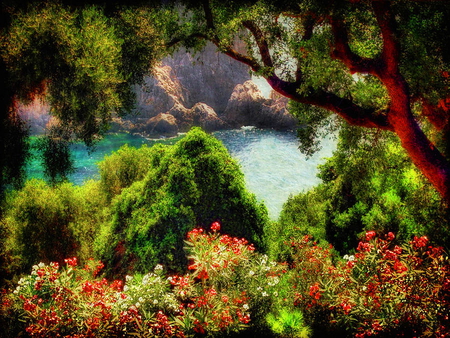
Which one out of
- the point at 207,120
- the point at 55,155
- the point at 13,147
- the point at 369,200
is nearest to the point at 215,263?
the point at 55,155

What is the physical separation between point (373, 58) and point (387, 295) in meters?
5.39

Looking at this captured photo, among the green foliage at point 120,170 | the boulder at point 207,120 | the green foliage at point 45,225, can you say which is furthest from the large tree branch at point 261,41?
the boulder at point 207,120

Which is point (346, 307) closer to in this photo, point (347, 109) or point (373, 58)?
point (347, 109)

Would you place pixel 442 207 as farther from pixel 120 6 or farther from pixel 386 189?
pixel 120 6

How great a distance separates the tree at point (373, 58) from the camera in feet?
22.8

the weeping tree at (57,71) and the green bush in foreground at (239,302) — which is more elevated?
the weeping tree at (57,71)

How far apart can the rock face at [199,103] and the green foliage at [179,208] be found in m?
27.0

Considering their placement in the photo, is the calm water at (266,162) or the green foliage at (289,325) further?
the calm water at (266,162)

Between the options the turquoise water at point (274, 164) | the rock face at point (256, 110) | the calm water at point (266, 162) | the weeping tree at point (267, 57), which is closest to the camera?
the weeping tree at point (267, 57)

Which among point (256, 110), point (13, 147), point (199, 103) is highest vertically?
point (199, 103)

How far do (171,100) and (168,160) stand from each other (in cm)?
3398

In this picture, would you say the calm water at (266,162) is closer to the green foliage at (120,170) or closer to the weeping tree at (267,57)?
the green foliage at (120,170)

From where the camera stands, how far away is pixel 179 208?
318 inches

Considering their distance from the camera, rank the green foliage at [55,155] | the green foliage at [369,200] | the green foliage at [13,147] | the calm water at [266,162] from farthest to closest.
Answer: the calm water at [266,162]
the green foliage at [369,200]
the green foliage at [55,155]
the green foliage at [13,147]
